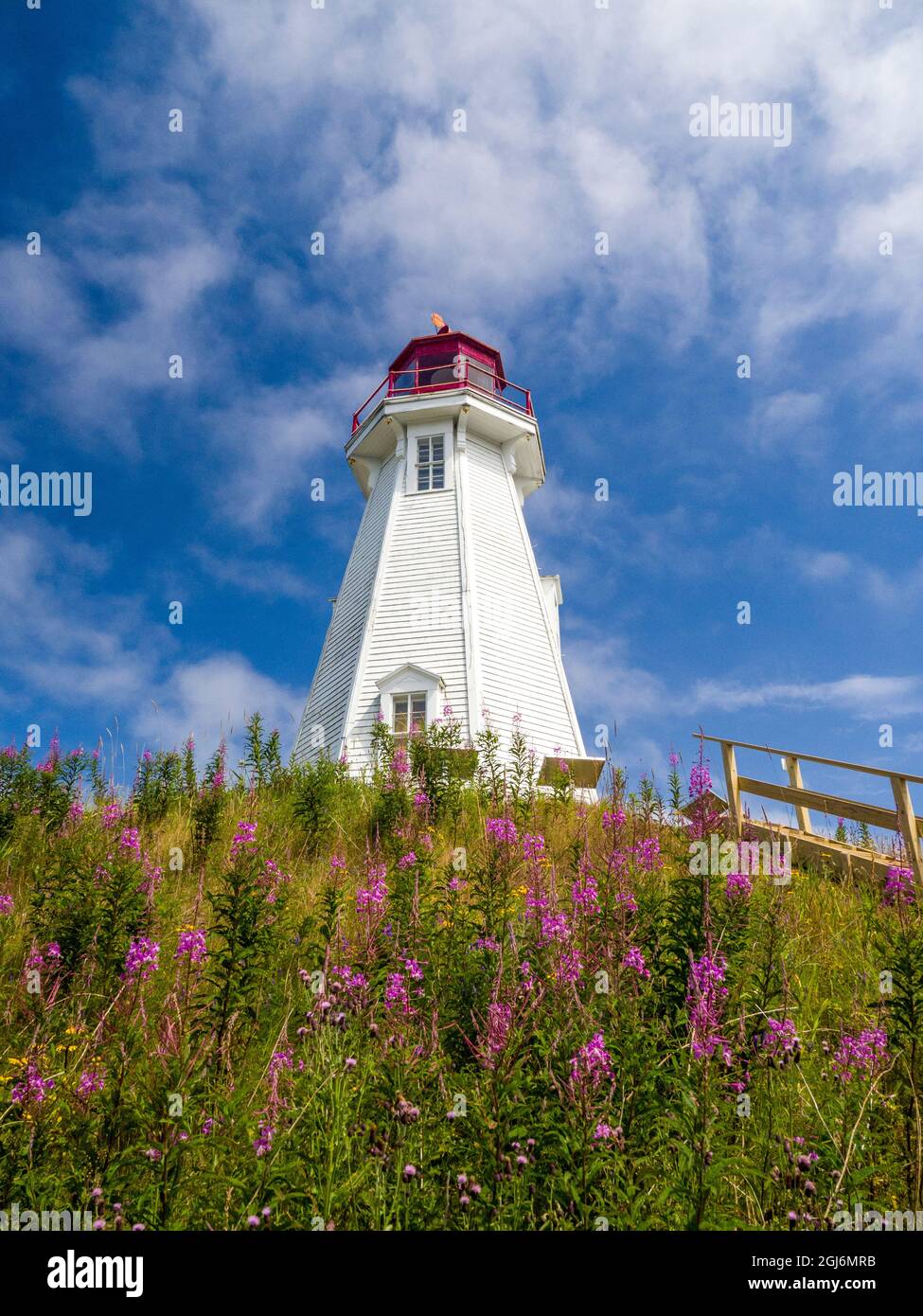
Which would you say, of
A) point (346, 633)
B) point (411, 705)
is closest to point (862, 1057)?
point (411, 705)

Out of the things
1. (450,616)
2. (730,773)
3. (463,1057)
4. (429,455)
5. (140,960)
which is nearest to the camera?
(463,1057)

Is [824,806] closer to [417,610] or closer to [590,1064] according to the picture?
[590,1064]

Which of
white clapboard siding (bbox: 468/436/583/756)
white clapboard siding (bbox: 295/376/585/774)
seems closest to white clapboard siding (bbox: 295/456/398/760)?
white clapboard siding (bbox: 295/376/585/774)

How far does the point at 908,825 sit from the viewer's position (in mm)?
8383

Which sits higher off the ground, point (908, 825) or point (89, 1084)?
point (908, 825)

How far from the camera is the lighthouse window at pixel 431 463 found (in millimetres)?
22297

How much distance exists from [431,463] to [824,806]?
1608 centimetres

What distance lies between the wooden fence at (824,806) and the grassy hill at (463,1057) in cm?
198

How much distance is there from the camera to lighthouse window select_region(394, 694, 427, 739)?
1784 centimetres

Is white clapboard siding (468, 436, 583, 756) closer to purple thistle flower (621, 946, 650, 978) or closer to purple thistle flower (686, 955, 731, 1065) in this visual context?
purple thistle flower (621, 946, 650, 978)

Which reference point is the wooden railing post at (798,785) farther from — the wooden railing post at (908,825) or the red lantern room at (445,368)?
the red lantern room at (445,368)

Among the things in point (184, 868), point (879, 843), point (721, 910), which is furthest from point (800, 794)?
point (184, 868)

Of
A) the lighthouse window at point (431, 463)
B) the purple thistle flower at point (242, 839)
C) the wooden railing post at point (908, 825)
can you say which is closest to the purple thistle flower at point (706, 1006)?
the purple thistle flower at point (242, 839)
